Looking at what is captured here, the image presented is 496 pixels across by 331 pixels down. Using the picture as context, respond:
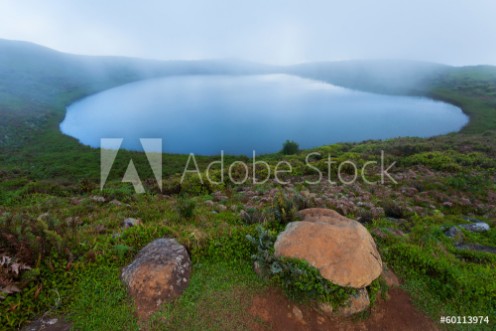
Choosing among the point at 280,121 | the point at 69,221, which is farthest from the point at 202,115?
the point at 69,221

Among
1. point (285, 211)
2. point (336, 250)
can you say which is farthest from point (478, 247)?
point (285, 211)

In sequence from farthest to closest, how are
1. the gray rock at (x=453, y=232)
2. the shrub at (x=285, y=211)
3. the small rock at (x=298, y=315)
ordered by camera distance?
the gray rock at (x=453, y=232), the shrub at (x=285, y=211), the small rock at (x=298, y=315)

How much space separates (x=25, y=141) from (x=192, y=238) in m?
92.5

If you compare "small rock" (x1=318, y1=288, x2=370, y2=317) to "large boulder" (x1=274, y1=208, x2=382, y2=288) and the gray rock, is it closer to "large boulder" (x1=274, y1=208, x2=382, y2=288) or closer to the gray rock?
"large boulder" (x1=274, y1=208, x2=382, y2=288)

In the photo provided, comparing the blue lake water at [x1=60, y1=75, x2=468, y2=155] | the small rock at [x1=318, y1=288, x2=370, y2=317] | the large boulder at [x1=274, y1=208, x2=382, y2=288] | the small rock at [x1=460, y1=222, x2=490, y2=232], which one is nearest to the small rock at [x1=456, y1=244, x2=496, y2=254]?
the small rock at [x1=460, y1=222, x2=490, y2=232]

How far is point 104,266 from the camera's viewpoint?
627 centimetres

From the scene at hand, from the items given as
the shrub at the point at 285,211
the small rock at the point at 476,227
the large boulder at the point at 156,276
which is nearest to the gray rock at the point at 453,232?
the small rock at the point at 476,227

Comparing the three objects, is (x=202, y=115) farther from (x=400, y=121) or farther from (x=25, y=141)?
(x=400, y=121)

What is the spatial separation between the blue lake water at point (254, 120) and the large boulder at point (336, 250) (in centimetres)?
6858

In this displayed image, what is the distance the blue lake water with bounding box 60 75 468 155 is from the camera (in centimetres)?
8462

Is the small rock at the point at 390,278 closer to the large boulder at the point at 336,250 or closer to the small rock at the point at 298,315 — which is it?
the large boulder at the point at 336,250

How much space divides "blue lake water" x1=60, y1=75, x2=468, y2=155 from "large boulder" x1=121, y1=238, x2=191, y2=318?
68.7 metres

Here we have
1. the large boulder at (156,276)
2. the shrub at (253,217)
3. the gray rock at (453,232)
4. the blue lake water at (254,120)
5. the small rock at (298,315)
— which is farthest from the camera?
the blue lake water at (254,120)

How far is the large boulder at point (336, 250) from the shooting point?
5625 millimetres
